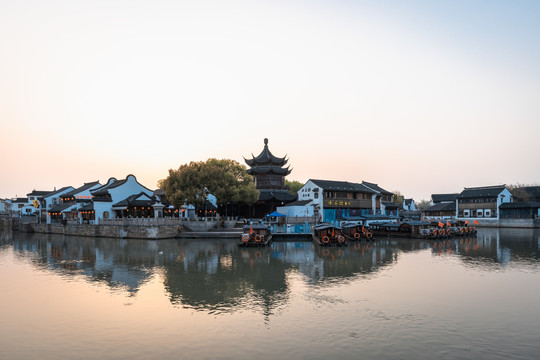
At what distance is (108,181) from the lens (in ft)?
275

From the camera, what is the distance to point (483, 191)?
325 ft

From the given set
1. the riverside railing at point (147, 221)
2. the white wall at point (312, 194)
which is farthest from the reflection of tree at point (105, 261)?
the white wall at point (312, 194)

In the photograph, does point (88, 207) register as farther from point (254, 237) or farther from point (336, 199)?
point (336, 199)

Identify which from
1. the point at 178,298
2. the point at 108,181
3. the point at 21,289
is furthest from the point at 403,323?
the point at 108,181

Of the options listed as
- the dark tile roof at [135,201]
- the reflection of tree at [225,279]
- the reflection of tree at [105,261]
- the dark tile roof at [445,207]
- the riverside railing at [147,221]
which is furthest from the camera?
the dark tile roof at [445,207]

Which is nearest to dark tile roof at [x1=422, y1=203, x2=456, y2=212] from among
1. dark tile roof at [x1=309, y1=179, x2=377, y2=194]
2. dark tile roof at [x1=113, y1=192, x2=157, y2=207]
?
dark tile roof at [x1=309, y1=179, x2=377, y2=194]

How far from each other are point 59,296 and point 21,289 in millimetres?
4898

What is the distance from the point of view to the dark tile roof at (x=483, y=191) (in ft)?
309

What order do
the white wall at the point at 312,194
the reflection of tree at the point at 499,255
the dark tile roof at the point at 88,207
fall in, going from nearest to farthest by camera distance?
1. the reflection of tree at the point at 499,255
2. the dark tile roof at the point at 88,207
3. the white wall at the point at 312,194

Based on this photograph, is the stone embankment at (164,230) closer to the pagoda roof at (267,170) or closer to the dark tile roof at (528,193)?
the pagoda roof at (267,170)

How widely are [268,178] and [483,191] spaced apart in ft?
194

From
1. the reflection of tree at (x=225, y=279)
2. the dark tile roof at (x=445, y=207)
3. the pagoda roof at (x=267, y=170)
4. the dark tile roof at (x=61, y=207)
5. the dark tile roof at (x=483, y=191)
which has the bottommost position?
the reflection of tree at (x=225, y=279)

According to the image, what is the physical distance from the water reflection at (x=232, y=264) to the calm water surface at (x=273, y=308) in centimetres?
20

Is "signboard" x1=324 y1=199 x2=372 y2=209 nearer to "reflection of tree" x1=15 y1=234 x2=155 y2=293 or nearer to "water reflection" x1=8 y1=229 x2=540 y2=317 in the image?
"water reflection" x1=8 y1=229 x2=540 y2=317
